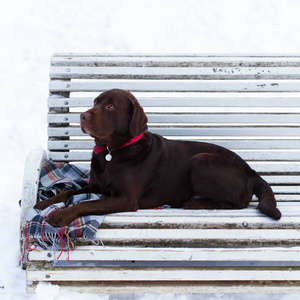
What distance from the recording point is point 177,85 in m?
3.83

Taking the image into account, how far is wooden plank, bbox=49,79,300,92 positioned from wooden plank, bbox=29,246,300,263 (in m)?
1.64

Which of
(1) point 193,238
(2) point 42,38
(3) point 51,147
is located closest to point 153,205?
(1) point 193,238

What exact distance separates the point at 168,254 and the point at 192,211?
1.52ft

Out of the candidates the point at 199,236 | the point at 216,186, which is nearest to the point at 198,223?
the point at 199,236

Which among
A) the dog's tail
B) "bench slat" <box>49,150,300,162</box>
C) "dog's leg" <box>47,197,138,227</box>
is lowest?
"dog's leg" <box>47,197,138,227</box>

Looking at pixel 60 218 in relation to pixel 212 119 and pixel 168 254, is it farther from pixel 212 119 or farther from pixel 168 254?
pixel 212 119

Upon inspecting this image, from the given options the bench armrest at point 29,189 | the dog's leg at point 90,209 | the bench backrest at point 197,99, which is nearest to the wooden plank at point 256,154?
the bench backrest at point 197,99

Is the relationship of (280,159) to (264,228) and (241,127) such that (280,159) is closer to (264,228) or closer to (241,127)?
(241,127)

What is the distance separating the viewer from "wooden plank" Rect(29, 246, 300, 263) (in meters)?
2.47

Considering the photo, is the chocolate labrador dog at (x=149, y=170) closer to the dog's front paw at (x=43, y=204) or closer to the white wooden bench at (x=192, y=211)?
the dog's front paw at (x=43, y=204)

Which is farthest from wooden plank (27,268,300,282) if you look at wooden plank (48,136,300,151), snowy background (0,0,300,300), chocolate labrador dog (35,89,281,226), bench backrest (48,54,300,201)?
snowy background (0,0,300,300)

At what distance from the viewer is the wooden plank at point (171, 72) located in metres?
3.80

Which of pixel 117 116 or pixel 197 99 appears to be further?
pixel 197 99

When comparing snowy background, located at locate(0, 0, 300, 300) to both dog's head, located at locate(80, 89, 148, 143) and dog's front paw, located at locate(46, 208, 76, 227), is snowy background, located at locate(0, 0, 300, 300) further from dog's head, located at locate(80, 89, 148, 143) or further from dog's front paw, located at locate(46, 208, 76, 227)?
dog's front paw, located at locate(46, 208, 76, 227)
